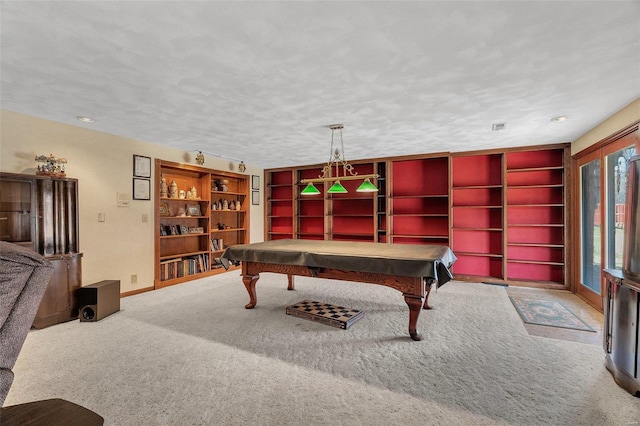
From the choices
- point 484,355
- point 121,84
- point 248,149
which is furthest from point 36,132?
point 484,355

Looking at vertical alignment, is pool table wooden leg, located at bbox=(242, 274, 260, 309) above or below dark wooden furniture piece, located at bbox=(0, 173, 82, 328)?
below

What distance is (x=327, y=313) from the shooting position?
11.2 ft

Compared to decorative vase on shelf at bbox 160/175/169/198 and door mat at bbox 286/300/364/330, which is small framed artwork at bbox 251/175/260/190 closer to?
decorative vase on shelf at bbox 160/175/169/198

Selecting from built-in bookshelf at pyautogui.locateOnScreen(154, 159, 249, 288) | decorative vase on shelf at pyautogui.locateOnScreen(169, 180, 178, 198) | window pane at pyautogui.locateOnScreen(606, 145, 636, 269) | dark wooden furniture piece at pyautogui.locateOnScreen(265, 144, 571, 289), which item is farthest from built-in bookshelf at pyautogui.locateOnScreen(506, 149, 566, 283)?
decorative vase on shelf at pyautogui.locateOnScreen(169, 180, 178, 198)

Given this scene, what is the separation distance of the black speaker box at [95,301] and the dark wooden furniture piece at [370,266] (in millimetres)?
1344

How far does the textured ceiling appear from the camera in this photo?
1.67 metres

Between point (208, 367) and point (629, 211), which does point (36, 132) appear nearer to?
point (208, 367)

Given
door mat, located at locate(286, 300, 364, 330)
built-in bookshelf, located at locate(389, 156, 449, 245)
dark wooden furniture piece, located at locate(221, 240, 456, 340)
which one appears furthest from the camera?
built-in bookshelf, located at locate(389, 156, 449, 245)

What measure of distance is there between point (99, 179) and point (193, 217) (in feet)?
5.57

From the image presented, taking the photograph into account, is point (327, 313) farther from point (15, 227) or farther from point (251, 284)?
point (15, 227)

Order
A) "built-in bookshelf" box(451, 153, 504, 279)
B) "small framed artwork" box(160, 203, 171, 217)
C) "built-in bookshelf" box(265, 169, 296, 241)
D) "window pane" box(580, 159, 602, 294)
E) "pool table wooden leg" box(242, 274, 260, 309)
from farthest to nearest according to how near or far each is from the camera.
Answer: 1. "built-in bookshelf" box(265, 169, 296, 241)
2. "built-in bookshelf" box(451, 153, 504, 279)
3. "small framed artwork" box(160, 203, 171, 217)
4. "window pane" box(580, 159, 602, 294)
5. "pool table wooden leg" box(242, 274, 260, 309)

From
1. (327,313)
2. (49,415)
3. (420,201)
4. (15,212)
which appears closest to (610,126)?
(420,201)

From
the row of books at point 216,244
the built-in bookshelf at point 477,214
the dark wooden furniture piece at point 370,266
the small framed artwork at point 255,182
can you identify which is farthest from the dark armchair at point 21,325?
the small framed artwork at point 255,182

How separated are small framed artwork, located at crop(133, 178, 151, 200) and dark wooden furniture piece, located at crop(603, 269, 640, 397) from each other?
5.44 metres
